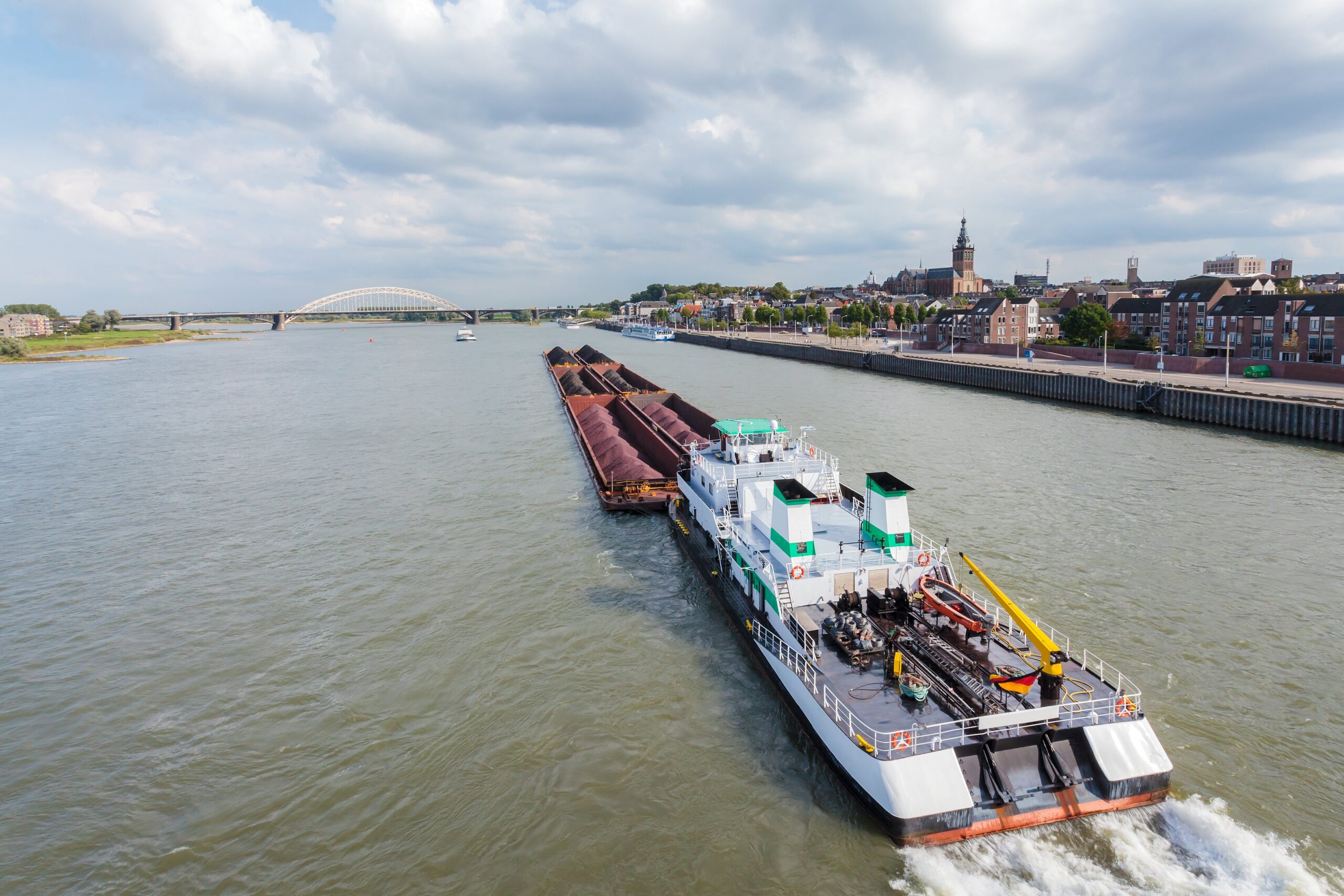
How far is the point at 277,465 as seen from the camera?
35219 mm

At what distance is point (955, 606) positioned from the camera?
1417cm

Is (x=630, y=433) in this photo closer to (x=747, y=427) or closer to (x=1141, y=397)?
(x=747, y=427)

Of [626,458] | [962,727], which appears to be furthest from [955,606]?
[626,458]

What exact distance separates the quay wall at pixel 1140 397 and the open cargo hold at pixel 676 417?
29.6 m

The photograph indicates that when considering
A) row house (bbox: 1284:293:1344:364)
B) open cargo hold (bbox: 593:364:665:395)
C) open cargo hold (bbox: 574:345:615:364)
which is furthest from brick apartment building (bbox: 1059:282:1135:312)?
open cargo hold (bbox: 593:364:665:395)

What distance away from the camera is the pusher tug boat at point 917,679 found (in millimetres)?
10312

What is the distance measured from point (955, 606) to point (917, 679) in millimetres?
2932

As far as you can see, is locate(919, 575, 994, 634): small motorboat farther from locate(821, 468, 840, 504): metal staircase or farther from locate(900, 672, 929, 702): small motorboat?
locate(821, 468, 840, 504): metal staircase

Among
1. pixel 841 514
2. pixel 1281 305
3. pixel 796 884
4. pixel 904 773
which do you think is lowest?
pixel 796 884

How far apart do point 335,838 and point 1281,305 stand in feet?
240

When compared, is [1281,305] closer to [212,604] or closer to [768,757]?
[768,757]

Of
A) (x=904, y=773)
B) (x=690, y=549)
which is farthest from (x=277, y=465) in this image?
(x=904, y=773)

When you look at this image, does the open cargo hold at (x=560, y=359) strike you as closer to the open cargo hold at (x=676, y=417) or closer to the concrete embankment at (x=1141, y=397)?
the open cargo hold at (x=676, y=417)

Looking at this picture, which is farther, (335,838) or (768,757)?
(768,757)
